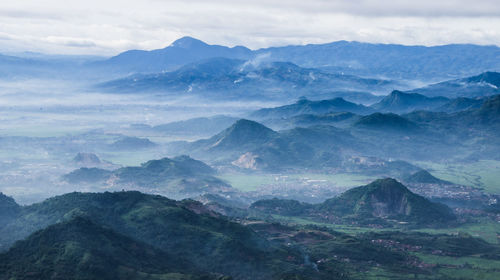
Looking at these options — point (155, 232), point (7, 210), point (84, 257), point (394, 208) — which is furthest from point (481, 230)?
point (7, 210)

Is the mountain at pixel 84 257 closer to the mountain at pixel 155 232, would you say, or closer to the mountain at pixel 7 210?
the mountain at pixel 155 232

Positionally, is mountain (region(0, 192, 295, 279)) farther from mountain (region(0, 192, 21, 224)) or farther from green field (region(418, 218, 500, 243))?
green field (region(418, 218, 500, 243))

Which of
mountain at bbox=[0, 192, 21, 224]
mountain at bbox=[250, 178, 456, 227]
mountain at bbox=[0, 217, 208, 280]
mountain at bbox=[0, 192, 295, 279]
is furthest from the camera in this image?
mountain at bbox=[250, 178, 456, 227]

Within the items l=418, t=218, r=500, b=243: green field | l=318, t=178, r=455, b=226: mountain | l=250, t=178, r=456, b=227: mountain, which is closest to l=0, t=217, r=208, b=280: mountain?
l=250, t=178, r=456, b=227: mountain

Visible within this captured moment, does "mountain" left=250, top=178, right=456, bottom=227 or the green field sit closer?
the green field

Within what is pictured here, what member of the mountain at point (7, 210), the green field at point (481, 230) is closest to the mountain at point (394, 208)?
the green field at point (481, 230)

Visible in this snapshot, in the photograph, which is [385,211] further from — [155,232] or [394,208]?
[155,232]
